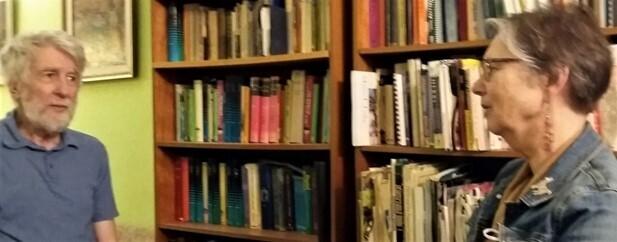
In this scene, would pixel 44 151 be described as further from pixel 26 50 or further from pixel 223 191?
pixel 223 191

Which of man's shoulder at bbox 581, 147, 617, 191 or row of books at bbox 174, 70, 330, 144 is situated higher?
row of books at bbox 174, 70, 330, 144

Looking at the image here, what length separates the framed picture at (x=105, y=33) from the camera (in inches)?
119

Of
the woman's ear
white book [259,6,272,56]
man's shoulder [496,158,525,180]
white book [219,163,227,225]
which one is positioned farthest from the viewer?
white book [219,163,227,225]

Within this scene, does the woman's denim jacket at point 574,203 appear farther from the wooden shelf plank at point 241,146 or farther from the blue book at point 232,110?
the blue book at point 232,110

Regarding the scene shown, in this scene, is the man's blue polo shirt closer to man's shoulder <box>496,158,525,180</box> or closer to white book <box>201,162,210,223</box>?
white book <box>201,162,210,223</box>

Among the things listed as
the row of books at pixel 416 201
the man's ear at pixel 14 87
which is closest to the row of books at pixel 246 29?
the row of books at pixel 416 201

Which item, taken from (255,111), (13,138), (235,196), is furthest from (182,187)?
(13,138)

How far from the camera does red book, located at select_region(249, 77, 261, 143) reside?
2494 mm

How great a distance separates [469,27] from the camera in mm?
1965

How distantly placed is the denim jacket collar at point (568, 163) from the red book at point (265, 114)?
128 centimetres

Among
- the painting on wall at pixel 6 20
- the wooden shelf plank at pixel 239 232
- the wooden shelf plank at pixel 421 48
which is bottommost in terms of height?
the wooden shelf plank at pixel 239 232

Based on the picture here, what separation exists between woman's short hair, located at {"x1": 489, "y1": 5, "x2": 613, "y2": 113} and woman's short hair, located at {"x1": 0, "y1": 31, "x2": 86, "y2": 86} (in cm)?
130

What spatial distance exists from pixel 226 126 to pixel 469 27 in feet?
3.19

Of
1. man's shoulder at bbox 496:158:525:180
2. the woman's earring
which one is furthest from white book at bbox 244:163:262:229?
the woman's earring
